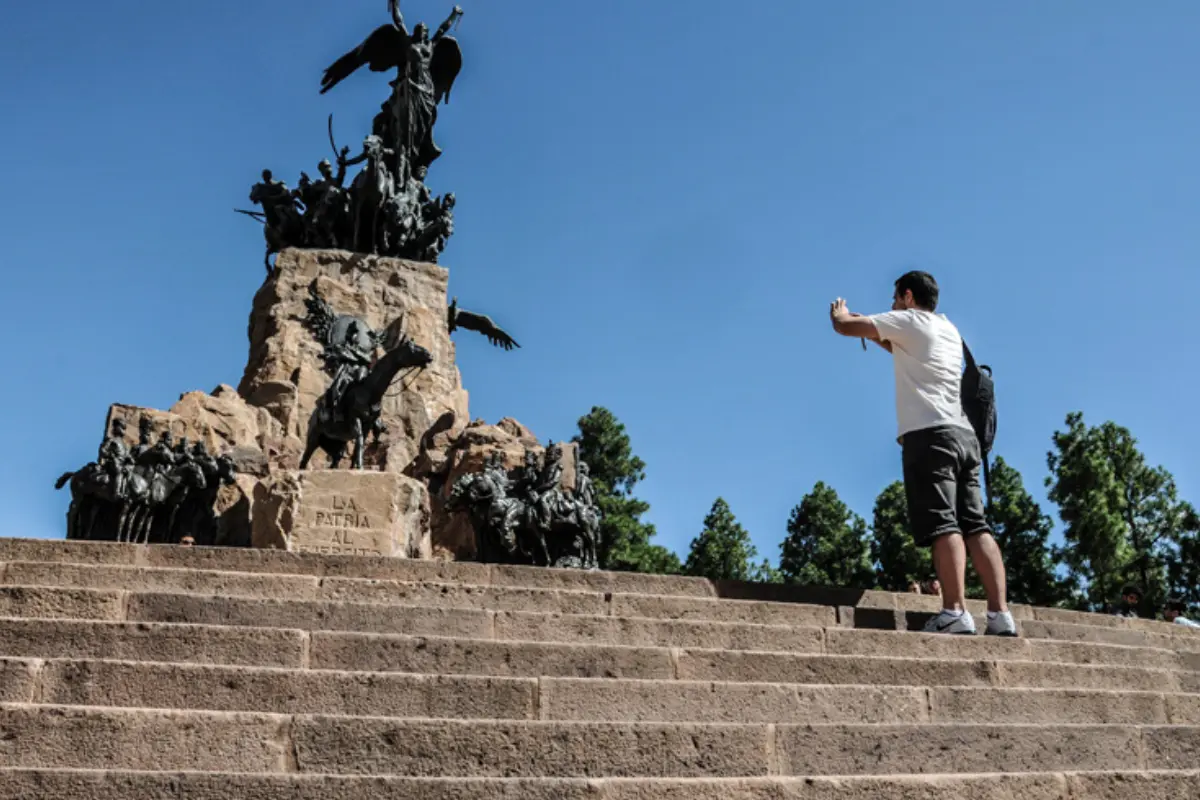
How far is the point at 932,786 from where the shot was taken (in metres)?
3.66

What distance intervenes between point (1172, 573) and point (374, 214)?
22528 mm

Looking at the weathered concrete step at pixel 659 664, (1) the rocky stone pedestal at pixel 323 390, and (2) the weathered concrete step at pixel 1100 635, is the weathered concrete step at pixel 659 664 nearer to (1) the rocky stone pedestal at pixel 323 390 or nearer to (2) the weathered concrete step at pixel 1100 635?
(2) the weathered concrete step at pixel 1100 635

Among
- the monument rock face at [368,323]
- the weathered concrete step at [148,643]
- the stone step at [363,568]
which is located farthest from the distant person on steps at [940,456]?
the monument rock face at [368,323]

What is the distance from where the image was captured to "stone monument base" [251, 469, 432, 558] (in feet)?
33.7

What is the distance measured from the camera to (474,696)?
398 centimetres

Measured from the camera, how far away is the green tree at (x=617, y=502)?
126 ft

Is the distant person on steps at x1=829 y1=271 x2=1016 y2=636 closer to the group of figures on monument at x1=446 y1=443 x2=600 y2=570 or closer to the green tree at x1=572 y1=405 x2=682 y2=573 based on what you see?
the group of figures on monument at x1=446 y1=443 x2=600 y2=570

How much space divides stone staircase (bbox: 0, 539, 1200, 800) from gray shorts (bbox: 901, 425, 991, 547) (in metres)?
0.55

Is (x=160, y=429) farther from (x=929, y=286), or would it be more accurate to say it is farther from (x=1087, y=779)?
(x=1087, y=779)

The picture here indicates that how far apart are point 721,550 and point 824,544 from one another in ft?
12.8

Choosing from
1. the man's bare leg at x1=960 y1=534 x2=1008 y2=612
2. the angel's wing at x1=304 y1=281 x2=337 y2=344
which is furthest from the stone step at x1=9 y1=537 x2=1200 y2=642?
the angel's wing at x1=304 y1=281 x2=337 y2=344

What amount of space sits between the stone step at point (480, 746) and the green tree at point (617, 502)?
1225 inches

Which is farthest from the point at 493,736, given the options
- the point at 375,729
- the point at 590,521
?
the point at 590,521

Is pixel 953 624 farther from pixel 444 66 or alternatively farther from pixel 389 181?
pixel 444 66
